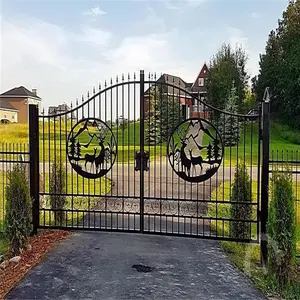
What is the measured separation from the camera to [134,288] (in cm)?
352

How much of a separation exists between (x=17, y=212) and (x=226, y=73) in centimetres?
2521

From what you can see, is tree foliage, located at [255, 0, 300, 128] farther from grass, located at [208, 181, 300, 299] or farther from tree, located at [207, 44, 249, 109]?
grass, located at [208, 181, 300, 299]

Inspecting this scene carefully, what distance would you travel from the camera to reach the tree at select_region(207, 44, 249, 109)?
26.0m

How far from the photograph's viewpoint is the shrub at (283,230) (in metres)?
3.75

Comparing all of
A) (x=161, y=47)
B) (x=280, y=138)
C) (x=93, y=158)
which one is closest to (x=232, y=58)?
(x=280, y=138)

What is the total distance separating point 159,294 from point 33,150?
265 cm

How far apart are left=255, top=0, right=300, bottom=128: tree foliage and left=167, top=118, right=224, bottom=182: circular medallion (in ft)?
77.9

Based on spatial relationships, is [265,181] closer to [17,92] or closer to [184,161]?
[184,161]

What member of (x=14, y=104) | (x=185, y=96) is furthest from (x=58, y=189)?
(x=14, y=104)

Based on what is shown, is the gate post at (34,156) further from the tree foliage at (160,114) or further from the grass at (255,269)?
the grass at (255,269)

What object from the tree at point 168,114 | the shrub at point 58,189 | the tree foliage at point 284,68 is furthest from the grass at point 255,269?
the tree foliage at point 284,68

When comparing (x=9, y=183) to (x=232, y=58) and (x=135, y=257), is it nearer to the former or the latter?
(x=135, y=257)

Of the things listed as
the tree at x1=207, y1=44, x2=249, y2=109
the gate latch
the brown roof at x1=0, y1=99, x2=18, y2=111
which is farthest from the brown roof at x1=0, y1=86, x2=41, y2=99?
the gate latch

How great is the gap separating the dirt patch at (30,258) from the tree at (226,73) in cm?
2026
